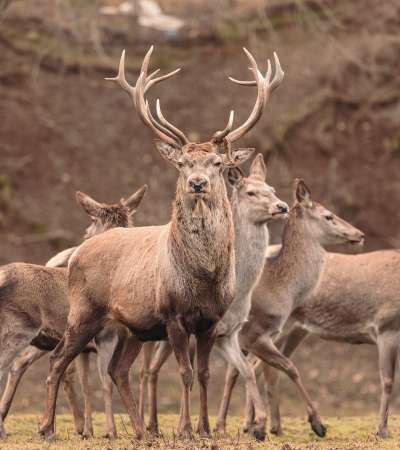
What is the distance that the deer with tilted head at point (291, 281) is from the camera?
11539mm

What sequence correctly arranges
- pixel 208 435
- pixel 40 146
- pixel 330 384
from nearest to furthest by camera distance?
1. pixel 208 435
2. pixel 330 384
3. pixel 40 146

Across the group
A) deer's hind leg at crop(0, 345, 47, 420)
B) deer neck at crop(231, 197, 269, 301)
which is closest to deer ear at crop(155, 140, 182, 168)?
deer neck at crop(231, 197, 269, 301)

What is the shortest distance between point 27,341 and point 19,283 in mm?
570

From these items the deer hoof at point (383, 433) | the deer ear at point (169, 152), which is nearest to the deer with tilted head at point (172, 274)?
the deer ear at point (169, 152)

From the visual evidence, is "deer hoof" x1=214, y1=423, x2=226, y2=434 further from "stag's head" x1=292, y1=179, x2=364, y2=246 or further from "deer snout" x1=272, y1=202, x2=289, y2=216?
"stag's head" x1=292, y1=179, x2=364, y2=246

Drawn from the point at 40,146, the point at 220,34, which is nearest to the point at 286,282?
the point at 40,146

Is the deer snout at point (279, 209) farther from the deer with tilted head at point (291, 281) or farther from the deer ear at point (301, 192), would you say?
the deer ear at point (301, 192)

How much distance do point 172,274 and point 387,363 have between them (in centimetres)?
365

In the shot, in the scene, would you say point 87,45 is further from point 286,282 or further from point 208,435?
point 208,435

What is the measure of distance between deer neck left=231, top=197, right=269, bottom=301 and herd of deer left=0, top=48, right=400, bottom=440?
0.01m

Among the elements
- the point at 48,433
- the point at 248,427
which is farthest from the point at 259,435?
the point at 48,433

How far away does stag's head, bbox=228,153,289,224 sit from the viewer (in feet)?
37.8

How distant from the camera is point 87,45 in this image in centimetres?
2367

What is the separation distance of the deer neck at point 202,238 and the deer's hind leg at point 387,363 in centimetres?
312
